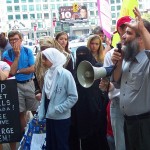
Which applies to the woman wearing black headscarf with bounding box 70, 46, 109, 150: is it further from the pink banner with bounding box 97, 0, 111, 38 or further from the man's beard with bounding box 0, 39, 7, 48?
the pink banner with bounding box 97, 0, 111, 38

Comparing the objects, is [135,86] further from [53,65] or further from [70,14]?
[70,14]

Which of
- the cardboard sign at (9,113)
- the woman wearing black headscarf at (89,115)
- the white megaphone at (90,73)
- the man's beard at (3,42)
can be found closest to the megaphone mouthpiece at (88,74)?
the white megaphone at (90,73)

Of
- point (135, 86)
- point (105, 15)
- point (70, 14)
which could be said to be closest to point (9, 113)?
point (135, 86)

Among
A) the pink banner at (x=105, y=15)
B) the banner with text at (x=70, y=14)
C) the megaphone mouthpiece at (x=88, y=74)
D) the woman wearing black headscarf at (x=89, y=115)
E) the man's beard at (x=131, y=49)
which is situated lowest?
the woman wearing black headscarf at (x=89, y=115)

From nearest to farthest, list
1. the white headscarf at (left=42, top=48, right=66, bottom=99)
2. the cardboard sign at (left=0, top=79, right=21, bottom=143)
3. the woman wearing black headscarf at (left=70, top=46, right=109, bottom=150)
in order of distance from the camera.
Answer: the white headscarf at (left=42, top=48, right=66, bottom=99) → the woman wearing black headscarf at (left=70, top=46, right=109, bottom=150) → the cardboard sign at (left=0, top=79, right=21, bottom=143)

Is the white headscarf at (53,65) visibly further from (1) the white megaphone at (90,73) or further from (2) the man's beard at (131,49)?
(2) the man's beard at (131,49)

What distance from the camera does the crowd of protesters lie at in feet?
8.68

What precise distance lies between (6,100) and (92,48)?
4.78 ft

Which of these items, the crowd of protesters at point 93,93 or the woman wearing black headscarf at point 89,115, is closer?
the crowd of protesters at point 93,93

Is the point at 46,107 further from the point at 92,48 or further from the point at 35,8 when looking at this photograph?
the point at 35,8

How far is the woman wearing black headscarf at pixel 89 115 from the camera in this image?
3.84 meters

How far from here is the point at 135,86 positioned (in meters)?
2.67

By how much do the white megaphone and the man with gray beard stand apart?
117mm

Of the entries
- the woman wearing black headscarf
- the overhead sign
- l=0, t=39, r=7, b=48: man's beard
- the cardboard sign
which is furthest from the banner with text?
the woman wearing black headscarf
